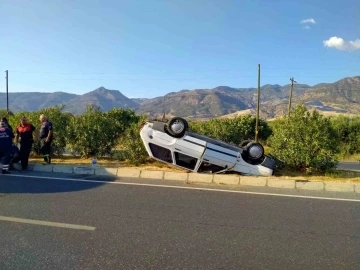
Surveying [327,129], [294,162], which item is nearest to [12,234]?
Answer: [294,162]

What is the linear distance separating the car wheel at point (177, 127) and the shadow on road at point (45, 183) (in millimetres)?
1946

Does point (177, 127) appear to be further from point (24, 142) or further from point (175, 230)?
point (24, 142)

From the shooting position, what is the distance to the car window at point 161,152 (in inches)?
356

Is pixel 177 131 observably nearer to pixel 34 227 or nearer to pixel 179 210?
pixel 179 210

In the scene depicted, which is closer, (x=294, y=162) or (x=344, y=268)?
(x=344, y=268)

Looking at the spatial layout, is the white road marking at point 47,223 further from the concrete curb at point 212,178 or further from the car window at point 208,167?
the car window at point 208,167

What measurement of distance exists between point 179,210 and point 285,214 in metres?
1.79

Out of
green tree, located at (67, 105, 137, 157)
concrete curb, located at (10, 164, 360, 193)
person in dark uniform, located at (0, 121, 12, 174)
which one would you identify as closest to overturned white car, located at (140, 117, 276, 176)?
concrete curb, located at (10, 164, 360, 193)

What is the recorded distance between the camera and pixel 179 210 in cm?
581

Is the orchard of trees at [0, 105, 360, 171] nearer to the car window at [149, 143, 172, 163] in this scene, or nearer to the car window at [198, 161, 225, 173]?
the car window at [149, 143, 172, 163]

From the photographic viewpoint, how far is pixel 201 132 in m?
12.4

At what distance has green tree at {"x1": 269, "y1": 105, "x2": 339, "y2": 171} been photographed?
9.19 m

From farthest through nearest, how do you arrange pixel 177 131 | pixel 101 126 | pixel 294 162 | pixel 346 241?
pixel 101 126 → pixel 294 162 → pixel 177 131 → pixel 346 241

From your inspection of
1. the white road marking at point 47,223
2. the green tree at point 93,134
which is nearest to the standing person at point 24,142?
the green tree at point 93,134
